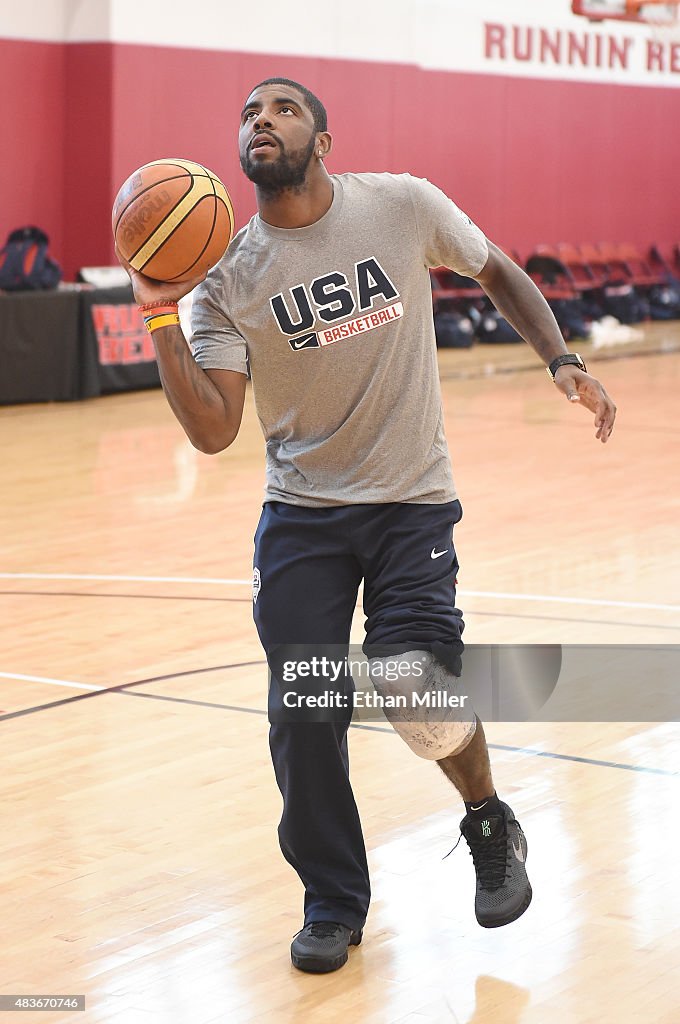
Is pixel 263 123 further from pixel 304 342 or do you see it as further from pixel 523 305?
pixel 523 305

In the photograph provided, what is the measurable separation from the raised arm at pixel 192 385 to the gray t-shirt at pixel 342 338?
0.05m

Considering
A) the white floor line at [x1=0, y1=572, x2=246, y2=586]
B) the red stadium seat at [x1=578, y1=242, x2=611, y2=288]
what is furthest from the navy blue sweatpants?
the red stadium seat at [x1=578, y1=242, x2=611, y2=288]

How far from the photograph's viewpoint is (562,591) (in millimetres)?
6859

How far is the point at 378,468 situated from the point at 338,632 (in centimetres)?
35

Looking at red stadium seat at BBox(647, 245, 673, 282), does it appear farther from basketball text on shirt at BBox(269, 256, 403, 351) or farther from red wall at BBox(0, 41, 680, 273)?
basketball text on shirt at BBox(269, 256, 403, 351)

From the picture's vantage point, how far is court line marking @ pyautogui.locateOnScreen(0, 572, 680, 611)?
6.61 meters

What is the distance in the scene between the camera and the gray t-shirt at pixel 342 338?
329 cm

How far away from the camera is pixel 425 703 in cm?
326

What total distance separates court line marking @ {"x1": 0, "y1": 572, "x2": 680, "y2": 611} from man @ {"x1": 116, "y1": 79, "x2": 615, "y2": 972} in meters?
3.25

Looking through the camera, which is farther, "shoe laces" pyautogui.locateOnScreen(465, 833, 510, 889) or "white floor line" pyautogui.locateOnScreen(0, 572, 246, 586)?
"white floor line" pyautogui.locateOnScreen(0, 572, 246, 586)

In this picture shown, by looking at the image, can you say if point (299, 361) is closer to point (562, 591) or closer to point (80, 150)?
point (562, 591)

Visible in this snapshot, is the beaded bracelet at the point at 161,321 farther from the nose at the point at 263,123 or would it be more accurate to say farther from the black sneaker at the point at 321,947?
the black sneaker at the point at 321,947

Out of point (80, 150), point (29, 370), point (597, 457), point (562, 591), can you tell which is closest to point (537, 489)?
point (597, 457)

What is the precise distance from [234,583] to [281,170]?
401 cm
